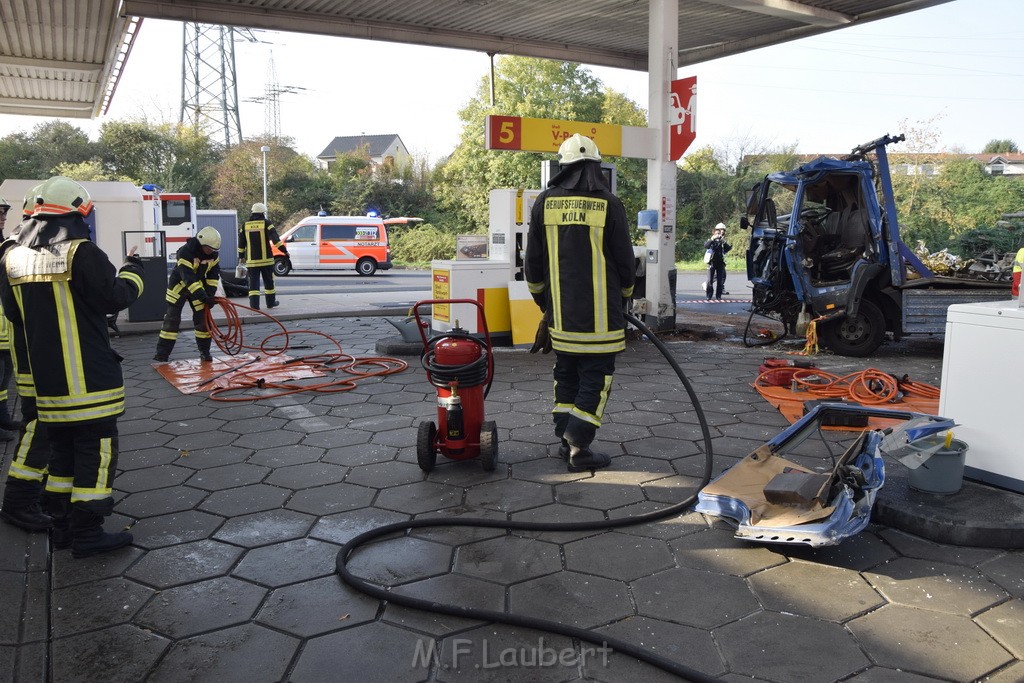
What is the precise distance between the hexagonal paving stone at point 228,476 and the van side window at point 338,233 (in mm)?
20246

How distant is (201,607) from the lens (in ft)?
10.1

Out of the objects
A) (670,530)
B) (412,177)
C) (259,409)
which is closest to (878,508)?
(670,530)

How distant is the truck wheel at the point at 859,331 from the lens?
8914 mm

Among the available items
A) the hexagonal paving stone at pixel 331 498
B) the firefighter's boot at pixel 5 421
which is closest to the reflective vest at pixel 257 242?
the firefighter's boot at pixel 5 421

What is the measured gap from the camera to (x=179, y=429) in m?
5.82

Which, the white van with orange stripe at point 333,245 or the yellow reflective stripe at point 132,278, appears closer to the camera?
the yellow reflective stripe at point 132,278

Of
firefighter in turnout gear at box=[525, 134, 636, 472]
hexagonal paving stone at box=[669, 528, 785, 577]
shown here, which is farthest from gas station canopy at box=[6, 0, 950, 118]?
hexagonal paving stone at box=[669, 528, 785, 577]

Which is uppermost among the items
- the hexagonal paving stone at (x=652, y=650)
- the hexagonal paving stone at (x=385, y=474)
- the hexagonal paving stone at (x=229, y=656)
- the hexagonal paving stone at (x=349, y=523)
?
the hexagonal paving stone at (x=385, y=474)

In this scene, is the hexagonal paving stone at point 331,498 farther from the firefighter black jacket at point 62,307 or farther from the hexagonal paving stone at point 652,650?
the hexagonal paving stone at point 652,650

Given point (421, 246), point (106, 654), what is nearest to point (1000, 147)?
point (421, 246)

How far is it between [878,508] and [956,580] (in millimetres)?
615

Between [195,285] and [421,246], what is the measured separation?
2510 cm

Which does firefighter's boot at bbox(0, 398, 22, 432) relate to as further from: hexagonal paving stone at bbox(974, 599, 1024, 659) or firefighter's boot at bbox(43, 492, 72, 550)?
hexagonal paving stone at bbox(974, 599, 1024, 659)

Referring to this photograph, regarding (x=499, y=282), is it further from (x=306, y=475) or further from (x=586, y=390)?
(x=306, y=475)
